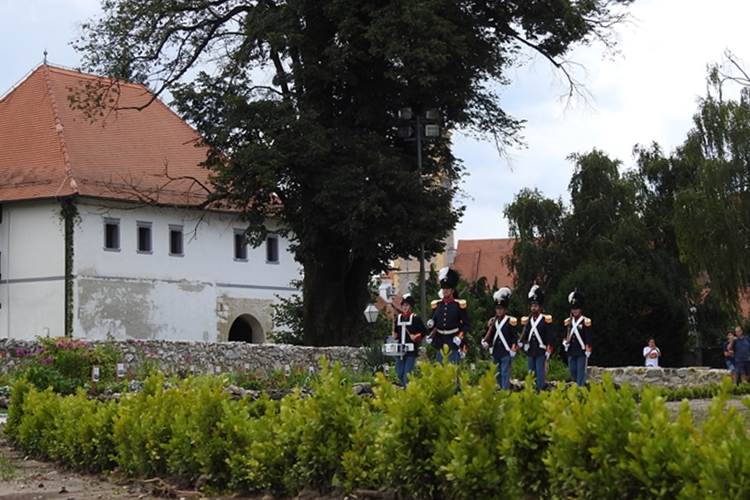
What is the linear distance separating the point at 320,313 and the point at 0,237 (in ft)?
64.5

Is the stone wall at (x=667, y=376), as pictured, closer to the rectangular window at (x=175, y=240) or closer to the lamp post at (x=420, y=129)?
the lamp post at (x=420, y=129)

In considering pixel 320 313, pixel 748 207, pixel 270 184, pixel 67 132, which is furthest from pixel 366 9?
pixel 67 132

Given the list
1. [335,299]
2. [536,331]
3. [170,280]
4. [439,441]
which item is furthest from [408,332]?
[170,280]

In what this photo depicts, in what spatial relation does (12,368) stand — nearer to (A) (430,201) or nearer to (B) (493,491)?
(A) (430,201)

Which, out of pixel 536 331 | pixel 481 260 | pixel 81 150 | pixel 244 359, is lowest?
pixel 244 359

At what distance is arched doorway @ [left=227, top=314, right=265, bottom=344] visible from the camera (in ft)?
187

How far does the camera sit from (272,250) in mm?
58781

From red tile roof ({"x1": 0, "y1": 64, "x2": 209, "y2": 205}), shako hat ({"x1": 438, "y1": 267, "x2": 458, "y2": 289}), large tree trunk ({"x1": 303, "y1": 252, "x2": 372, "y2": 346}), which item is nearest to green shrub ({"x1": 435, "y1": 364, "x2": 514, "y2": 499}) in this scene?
shako hat ({"x1": 438, "y1": 267, "x2": 458, "y2": 289})

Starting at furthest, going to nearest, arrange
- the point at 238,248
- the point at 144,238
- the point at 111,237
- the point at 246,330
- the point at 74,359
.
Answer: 1. the point at 246,330
2. the point at 238,248
3. the point at 144,238
4. the point at 111,237
5. the point at 74,359

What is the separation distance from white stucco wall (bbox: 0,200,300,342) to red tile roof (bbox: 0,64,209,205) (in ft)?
3.08

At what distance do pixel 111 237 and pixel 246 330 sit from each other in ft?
31.4

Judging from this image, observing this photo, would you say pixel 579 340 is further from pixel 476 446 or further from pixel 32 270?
pixel 32 270

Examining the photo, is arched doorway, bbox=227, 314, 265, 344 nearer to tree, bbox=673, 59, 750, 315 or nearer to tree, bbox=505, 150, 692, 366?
tree, bbox=505, 150, 692, 366

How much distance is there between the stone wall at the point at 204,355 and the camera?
3011cm
